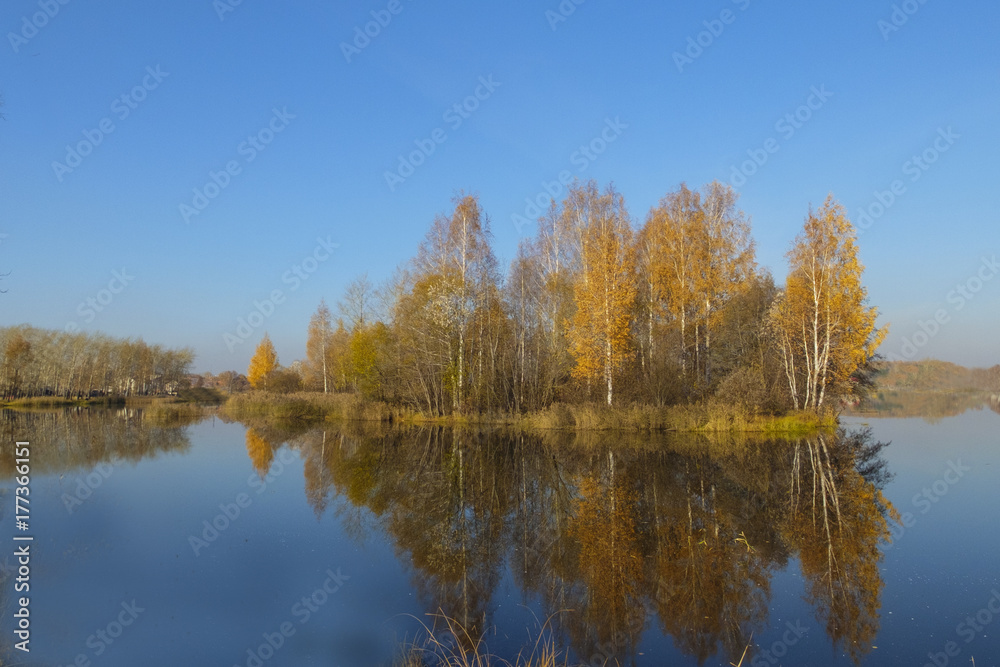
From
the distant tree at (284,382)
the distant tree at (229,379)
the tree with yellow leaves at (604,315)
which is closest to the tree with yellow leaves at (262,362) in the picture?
the distant tree at (284,382)

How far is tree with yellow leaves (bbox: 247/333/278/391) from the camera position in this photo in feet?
192

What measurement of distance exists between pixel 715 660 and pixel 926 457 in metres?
15.0

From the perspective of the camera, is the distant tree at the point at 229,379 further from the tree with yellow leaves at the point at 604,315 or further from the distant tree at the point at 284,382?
the tree with yellow leaves at the point at 604,315

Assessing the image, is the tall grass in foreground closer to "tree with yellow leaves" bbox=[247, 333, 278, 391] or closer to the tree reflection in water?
the tree reflection in water

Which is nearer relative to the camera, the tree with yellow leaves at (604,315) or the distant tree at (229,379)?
the tree with yellow leaves at (604,315)

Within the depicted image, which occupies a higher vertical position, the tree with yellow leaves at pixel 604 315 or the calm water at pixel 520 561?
the tree with yellow leaves at pixel 604 315

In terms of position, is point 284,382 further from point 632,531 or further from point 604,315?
point 632,531

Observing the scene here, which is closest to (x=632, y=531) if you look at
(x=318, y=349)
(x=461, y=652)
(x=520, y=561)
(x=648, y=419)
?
(x=520, y=561)

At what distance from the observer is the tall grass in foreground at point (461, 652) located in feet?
14.6

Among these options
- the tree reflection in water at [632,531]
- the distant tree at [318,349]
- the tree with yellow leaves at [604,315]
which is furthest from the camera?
the distant tree at [318,349]

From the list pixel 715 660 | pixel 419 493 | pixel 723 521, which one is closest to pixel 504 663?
pixel 715 660

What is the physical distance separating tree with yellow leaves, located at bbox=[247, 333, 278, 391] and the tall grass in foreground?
5564 cm

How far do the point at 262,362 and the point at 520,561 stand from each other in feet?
191

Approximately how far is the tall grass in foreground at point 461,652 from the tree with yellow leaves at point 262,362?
2190 inches
